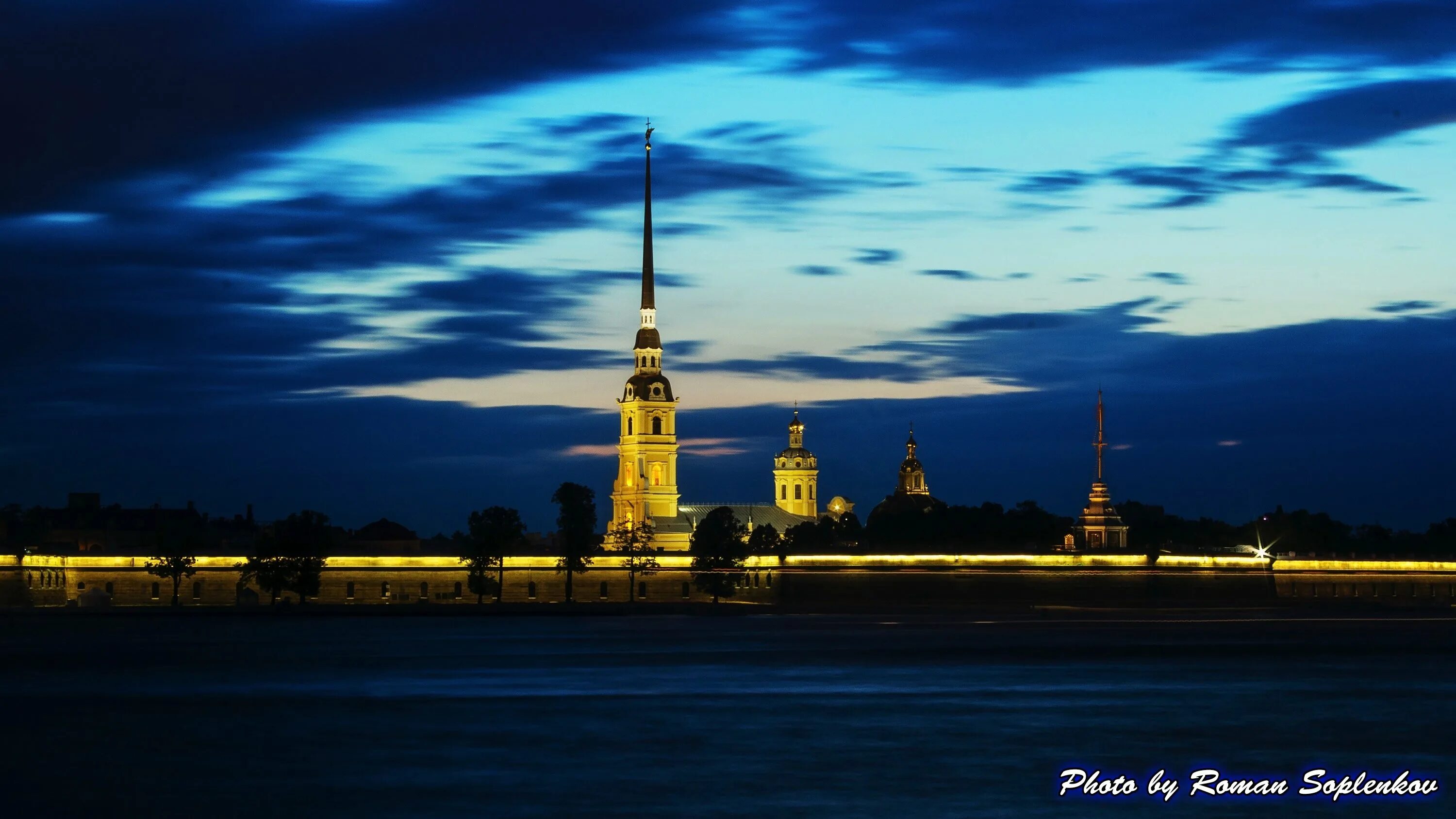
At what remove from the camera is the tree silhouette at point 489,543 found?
516ft

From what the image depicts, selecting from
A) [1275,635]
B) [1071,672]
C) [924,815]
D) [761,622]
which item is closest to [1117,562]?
[761,622]

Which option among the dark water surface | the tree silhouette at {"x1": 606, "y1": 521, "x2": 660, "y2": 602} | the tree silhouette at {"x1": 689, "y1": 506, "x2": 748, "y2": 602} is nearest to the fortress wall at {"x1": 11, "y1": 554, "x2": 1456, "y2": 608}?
the tree silhouette at {"x1": 606, "y1": 521, "x2": 660, "y2": 602}

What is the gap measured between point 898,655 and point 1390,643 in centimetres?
2362

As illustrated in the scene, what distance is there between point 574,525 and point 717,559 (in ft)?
39.4

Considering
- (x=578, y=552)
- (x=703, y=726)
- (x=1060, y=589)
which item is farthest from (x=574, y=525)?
(x=703, y=726)

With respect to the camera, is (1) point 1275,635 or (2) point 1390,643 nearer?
(2) point 1390,643

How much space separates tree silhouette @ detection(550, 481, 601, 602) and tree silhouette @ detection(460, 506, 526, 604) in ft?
11.9

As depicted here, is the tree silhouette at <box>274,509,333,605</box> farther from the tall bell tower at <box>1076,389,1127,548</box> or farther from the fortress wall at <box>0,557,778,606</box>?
the tall bell tower at <box>1076,389,1127,548</box>

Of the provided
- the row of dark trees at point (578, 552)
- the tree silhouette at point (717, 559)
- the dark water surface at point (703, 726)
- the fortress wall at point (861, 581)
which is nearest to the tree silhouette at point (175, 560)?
the fortress wall at point (861, 581)

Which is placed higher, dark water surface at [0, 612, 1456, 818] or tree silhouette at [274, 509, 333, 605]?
tree silhouette at [274, 509, 333, 605]

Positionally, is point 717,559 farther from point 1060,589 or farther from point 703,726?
point 703,726

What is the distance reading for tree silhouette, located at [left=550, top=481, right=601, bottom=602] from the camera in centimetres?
15875

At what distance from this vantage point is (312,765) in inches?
1563

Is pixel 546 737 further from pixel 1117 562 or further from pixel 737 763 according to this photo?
pixel 1117 562
